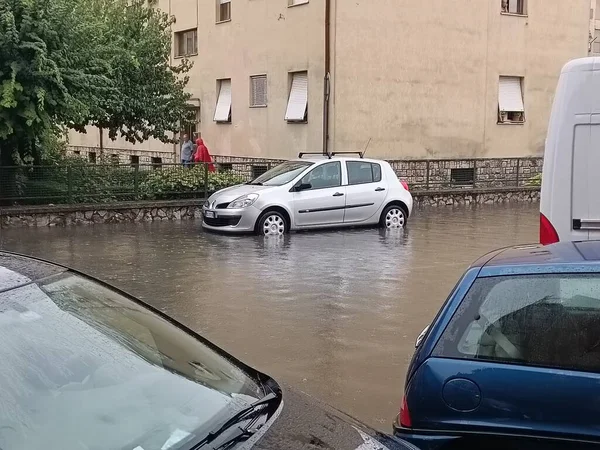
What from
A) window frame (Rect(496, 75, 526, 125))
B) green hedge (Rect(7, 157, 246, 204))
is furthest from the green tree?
window frame (Rect(496, 75, 526, 125))

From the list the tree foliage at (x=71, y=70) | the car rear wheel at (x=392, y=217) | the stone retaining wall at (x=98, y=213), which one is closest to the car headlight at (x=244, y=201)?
the car rear wheel at (x=392, y=217)

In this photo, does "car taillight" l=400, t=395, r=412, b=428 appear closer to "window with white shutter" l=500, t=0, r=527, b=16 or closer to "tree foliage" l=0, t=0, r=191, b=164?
"tree foliage" l=0, t=0, r=191, b=164

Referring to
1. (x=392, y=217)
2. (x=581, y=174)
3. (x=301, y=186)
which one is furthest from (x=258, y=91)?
(x=581, y=174)

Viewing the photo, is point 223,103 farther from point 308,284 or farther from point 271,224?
point 308,284

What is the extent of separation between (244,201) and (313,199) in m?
1.37

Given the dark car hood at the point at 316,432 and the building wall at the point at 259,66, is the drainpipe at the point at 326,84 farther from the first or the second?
the dark car hood at the point at 316,432

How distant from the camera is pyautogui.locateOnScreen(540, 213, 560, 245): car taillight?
21.2 ft

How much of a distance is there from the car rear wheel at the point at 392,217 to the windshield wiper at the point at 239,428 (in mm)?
13772

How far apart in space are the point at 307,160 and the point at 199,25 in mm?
13433

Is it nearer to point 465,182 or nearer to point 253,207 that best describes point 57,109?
point 253,207

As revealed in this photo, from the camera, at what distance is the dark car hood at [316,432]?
2645mm

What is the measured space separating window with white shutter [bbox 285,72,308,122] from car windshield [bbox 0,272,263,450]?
2033 cm

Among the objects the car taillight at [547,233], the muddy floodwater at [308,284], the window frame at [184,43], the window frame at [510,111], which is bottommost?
the muddy floodwater at [308,284]

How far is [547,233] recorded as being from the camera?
655 centimetres
